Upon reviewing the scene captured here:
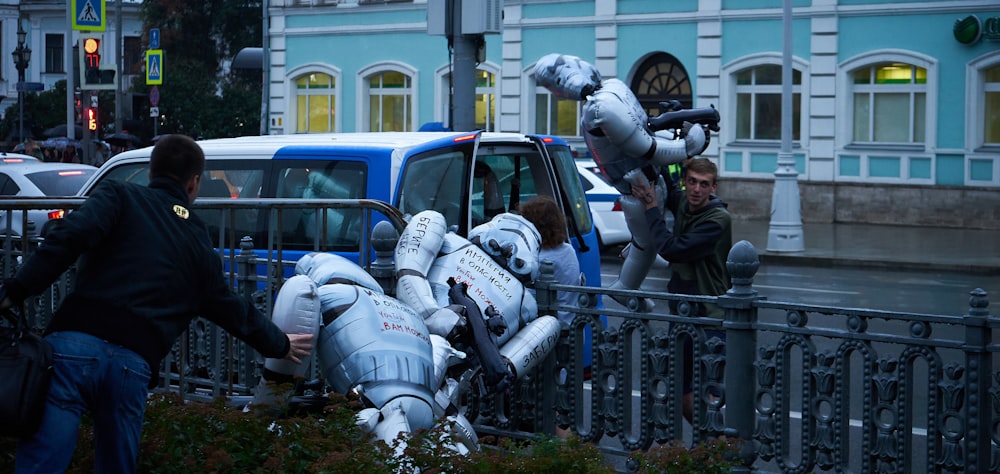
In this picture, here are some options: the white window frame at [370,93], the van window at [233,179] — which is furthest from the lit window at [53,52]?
the van window at [233,179]

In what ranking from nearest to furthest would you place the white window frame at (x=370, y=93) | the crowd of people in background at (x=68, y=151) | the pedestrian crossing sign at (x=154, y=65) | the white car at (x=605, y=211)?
1. the white car at (x=605, y=211)
2. the crowd of people in background at (x=68, y=151)
3. the pedestrian crossing sign at (x=154, y=65)
4. the white window frame at (x=370, y=93)

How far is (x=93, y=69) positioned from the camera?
29.1 meters

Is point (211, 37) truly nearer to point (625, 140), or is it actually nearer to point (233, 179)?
point (233, 179)

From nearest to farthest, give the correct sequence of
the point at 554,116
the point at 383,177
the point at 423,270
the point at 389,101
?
the point at 423,270, the point at 383,177, the point at 554,116, the point at 389,101

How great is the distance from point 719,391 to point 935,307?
9.23 metres

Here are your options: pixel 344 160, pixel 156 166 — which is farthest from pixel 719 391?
pixel 344 160

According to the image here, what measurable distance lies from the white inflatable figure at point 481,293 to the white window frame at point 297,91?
28021 mm

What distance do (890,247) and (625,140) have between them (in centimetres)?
1442

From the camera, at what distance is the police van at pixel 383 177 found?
8.09 m

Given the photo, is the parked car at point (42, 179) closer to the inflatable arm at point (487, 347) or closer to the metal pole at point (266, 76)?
the inflatable arm at point (487, 347)

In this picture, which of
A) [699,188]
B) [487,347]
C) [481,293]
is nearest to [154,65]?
[699,188]

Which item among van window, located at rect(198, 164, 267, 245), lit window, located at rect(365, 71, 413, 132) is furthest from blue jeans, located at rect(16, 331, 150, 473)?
lit window, located at rect(365, 71, 413, 132)

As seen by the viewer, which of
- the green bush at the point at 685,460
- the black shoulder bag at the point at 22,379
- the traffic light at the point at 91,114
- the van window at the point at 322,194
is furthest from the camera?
the traffic light at the point at 91,114

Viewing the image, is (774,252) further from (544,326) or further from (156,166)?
(156,166)
